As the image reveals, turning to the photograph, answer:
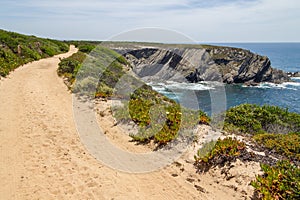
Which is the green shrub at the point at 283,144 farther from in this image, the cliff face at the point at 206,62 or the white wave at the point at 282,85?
the cliff face at the point at 206,62

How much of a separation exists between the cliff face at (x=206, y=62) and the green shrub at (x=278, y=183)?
6435 cm

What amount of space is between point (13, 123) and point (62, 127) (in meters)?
1.89

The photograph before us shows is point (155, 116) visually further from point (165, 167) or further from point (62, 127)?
point (62, 127)

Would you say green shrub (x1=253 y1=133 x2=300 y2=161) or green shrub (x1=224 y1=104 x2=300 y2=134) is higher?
green shrub (x1=253 y1=133 x2=300 y2=161)

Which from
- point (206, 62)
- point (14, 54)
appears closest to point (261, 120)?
point (14, 54)

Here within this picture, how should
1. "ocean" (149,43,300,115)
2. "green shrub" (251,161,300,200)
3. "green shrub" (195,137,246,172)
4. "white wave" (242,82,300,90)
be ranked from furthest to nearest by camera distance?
"white wave" (242,82,300,90), "ocean" (149,43,300,115), "green shrub" (195,137,246,172), "green shrub" (251,161,300,200)

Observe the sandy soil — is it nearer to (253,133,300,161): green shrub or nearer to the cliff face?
(253,133,300,161): green shrub

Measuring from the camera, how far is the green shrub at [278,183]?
5.81m

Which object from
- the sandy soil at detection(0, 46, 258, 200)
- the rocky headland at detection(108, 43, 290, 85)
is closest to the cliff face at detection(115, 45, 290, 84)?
the rocky headland at detection(108, 43, 290, 85)

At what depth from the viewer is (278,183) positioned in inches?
240

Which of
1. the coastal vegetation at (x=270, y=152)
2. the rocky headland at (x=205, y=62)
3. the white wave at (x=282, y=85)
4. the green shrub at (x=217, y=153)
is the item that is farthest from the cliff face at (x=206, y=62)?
the green shrub at (x=217, y=153)

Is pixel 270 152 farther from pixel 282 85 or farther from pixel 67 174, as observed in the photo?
pixel 282 85

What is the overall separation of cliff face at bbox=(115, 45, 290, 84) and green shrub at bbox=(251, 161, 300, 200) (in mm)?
64349

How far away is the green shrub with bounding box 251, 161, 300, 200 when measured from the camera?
19.1ft
